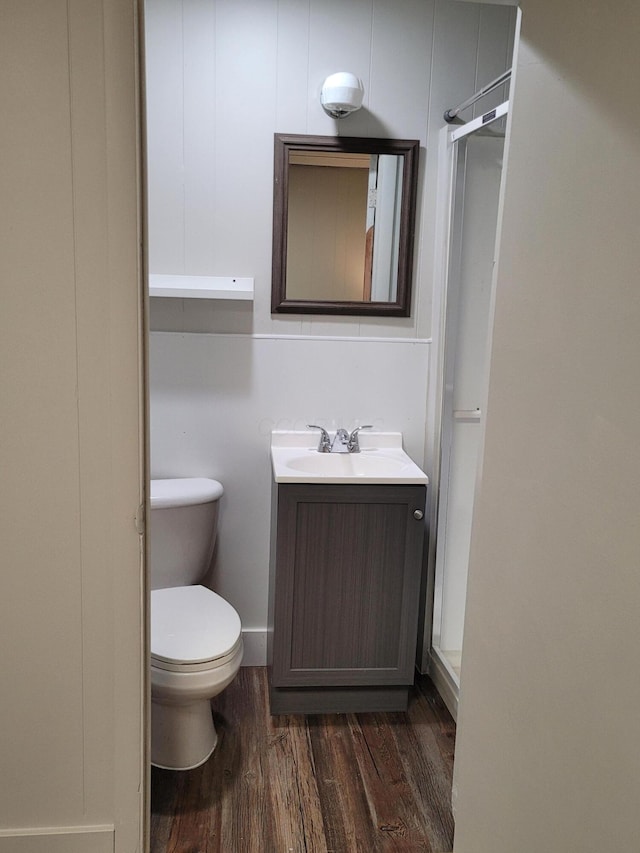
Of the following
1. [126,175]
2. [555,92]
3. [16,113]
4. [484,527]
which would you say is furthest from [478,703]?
[16,113]

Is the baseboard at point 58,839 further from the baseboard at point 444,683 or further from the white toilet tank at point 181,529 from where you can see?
the baseboard at point 444,683

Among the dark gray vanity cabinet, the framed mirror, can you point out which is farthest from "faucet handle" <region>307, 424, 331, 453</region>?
the framed mirror

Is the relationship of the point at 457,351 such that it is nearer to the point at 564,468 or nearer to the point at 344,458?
the point at 344,458

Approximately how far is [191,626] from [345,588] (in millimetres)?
539

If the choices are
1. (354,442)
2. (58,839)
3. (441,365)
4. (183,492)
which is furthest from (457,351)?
(58,839)

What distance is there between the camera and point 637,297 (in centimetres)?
107

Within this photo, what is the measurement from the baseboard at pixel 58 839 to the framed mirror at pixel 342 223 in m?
1.74

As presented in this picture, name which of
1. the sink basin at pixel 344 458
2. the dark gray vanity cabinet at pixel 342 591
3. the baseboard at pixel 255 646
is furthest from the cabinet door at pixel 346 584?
the baseboard at pixel 255 646

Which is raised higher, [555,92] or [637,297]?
[555,92]

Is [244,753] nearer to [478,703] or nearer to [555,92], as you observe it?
[478,703]

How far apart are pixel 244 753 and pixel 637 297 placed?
190cm

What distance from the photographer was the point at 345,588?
8.08 feet

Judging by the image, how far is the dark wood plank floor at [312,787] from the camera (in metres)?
1.95

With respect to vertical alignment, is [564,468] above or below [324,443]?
above
